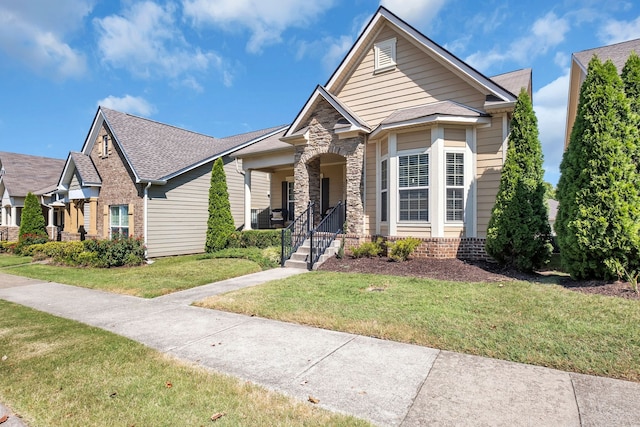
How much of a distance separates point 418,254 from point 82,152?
1730 centimetres

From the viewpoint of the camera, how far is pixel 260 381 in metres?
3.25

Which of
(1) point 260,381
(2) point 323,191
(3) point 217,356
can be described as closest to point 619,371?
(1) point 260,381

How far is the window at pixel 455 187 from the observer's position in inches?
369

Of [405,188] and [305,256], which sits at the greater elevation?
[405,188]

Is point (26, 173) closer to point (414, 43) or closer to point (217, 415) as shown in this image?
point (414, 43)

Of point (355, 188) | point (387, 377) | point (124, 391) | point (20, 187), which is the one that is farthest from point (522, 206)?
point (20, 187)

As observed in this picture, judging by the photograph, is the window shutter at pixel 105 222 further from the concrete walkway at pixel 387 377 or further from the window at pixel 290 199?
the concrete walkway at pixel 387 377

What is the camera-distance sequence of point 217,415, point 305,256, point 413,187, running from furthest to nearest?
point 305,256
point 413,187
point 217,415

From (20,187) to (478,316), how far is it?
2922 cm

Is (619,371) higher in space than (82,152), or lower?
lower

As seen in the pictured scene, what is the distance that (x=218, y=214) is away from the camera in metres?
14.6

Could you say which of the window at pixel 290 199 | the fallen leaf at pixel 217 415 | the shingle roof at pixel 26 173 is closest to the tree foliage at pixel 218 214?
the window at pixel 290 199

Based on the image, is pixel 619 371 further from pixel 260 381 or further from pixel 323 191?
pixel 323 191

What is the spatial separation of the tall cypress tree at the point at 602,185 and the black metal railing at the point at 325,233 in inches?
235
